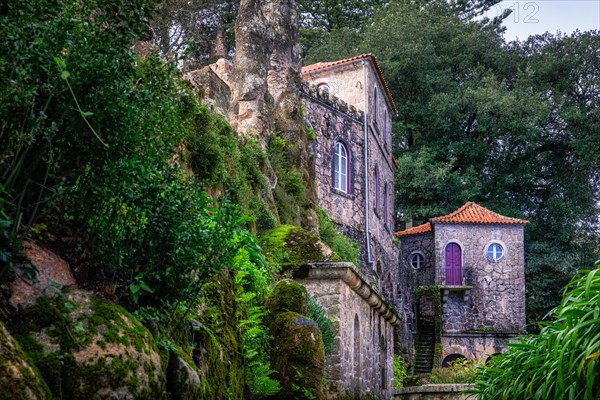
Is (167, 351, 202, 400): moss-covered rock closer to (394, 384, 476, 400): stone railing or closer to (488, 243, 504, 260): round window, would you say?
(394, 384, 476, 400): stone railing

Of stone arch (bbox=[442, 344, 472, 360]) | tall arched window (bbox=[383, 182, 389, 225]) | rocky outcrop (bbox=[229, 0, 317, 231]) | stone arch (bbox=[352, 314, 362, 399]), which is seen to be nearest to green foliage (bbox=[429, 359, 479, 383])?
tall arched window (bbox=[383, 182, 389, 225])

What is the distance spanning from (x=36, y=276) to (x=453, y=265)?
34649 millimetres

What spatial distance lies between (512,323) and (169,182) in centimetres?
3349

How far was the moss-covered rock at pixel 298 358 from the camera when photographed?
802cm

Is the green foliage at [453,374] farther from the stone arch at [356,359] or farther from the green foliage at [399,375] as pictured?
the stone arch at [356,359]

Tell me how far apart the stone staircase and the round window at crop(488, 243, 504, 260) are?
417cm

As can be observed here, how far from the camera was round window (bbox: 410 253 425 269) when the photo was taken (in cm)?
3912

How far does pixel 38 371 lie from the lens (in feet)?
12.5

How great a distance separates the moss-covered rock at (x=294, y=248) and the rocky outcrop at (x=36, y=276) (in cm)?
617

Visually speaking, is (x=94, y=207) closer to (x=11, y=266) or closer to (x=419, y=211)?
(x=11, y=266)

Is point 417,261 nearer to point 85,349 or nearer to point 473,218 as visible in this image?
point 473,218

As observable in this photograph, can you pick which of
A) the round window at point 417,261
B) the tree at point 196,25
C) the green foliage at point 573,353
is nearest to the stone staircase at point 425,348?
the round window at point 417,261

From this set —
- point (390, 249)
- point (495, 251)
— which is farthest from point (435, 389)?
point (495, 251)

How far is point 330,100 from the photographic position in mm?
27406
